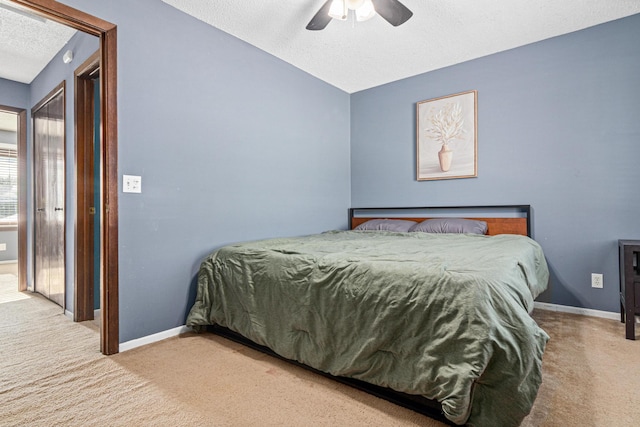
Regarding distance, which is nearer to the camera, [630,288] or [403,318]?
[403,318]

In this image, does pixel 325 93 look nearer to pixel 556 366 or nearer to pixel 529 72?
pixel 529 72

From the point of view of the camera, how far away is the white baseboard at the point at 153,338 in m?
2.03

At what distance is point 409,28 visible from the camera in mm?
2639

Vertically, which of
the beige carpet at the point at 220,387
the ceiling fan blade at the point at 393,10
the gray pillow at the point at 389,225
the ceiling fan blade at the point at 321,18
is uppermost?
the ceiling fan blade at the point at 321,18

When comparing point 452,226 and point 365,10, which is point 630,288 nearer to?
point 452,226

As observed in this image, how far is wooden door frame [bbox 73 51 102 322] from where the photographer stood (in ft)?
8.50

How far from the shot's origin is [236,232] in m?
2.71

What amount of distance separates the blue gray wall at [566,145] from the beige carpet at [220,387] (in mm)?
726

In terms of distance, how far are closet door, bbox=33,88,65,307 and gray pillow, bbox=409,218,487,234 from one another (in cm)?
330

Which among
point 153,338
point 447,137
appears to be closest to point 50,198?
point 153,338

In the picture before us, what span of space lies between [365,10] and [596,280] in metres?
2.77

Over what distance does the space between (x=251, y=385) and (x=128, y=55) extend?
211cm

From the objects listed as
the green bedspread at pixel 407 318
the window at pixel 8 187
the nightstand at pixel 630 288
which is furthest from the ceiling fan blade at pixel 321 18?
the window at pixel 8 187

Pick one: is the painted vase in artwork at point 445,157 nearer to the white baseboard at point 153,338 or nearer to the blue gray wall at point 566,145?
the blue gray wall at point 566,145
